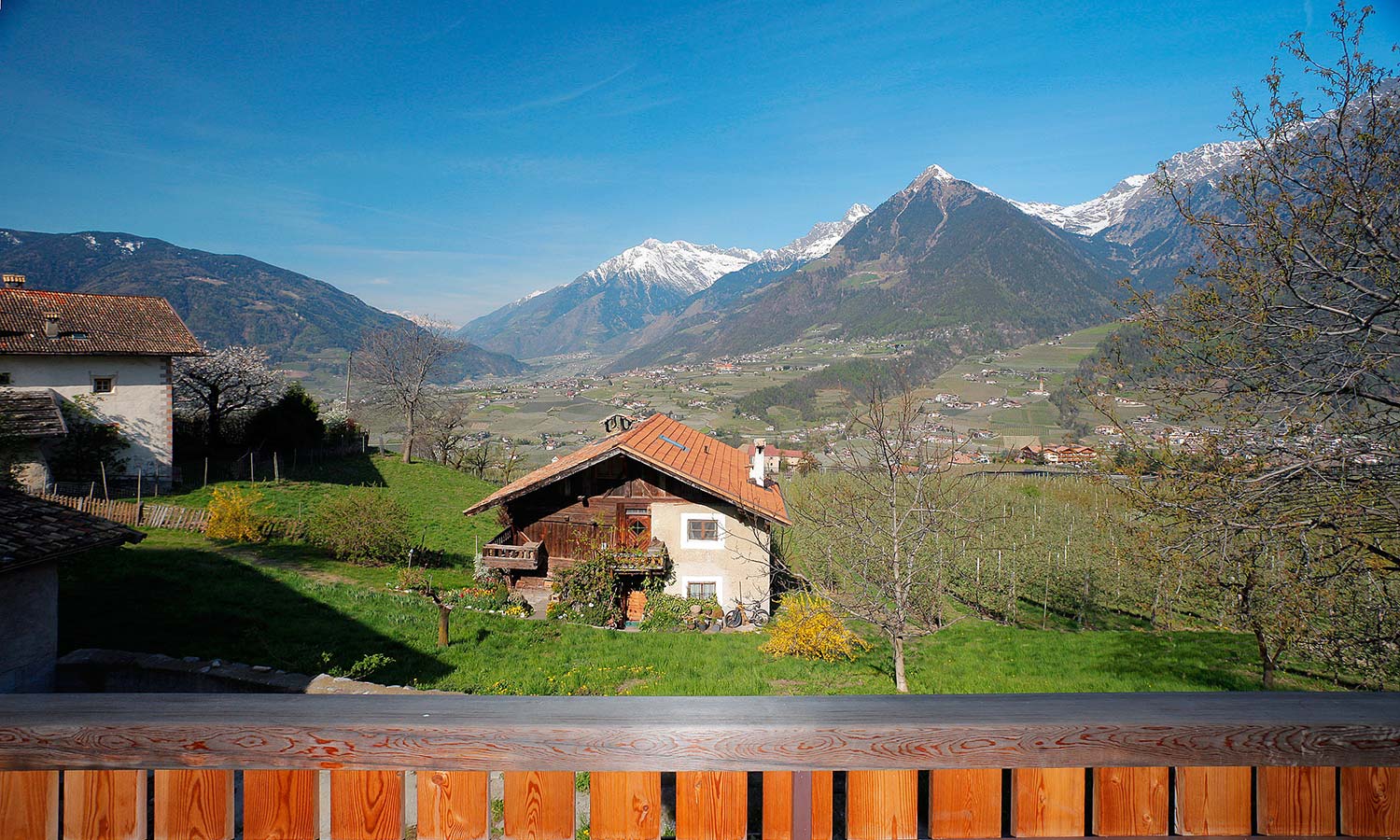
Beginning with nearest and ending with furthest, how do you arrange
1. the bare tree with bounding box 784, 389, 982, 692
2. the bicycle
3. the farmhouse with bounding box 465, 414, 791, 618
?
the bare tree with bounding box 784, 389, 982, 692 → the bicycle → the farmhouse with bounding box 465, 414, 791, 618

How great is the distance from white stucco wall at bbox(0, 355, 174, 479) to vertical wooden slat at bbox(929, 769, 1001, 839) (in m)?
31.8

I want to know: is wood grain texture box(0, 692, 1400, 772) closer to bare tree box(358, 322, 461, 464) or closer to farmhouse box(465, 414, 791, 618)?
farmhouse box(465, 414, 791, 618)

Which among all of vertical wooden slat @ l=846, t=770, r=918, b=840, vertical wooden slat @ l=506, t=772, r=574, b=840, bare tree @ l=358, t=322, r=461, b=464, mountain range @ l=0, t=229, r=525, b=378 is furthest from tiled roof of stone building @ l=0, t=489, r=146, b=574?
mountain range @ l=0, t=229, r=525, b=378

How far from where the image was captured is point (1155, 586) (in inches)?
677

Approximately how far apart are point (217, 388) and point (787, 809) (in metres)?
38.0

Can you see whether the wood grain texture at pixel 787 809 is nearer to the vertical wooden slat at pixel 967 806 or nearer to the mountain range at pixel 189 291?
the vertical wooden slat at pixel 967 806

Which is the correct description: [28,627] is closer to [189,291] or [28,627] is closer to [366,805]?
[366,805]

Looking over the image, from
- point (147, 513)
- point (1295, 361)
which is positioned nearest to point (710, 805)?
point (1295, 361)

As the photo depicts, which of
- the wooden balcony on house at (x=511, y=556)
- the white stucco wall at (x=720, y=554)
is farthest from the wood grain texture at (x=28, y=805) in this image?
the wooden balcony on house at (x=511, y=556)

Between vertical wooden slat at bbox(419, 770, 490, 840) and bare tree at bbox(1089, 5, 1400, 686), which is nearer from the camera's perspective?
vertical wooden slat at bbox(419, 770, 490, 840)

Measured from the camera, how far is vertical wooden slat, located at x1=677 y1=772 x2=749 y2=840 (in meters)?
1.55

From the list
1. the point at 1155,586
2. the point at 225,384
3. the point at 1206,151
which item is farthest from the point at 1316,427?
the point at 1206,151

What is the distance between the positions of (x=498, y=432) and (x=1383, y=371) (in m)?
63.4

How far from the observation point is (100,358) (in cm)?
2489
